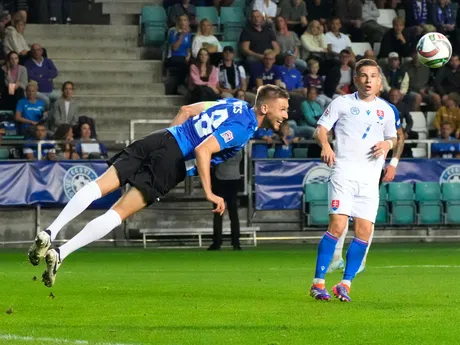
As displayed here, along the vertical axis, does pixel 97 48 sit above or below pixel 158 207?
above

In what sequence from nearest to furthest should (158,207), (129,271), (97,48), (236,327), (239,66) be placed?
(236,327)
(129,271)
(158,207)
(239,66)
(97,48)

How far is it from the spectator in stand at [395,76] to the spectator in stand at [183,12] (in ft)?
14.3

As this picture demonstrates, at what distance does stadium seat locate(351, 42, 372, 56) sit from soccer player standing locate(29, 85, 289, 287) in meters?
17.4

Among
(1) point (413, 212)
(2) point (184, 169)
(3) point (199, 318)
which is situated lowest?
(1) point (413, 212)

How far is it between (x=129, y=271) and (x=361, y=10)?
46.8 feet

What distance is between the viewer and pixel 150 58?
26969 mm

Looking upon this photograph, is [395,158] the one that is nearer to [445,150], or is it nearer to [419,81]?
[445,150]

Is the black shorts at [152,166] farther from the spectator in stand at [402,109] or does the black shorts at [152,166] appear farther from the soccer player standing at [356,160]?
the spectator in stand at [402,109]

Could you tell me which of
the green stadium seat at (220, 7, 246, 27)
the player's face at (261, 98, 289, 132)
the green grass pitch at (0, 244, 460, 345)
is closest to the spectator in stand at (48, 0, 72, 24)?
the green stadium seat at (220, 7, 246, 27)

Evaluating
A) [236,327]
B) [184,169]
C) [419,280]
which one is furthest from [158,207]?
[236,327]

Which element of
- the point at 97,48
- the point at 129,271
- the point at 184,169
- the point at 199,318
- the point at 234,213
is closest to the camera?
the point at 199,318

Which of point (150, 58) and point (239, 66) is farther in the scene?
point (150, 58)

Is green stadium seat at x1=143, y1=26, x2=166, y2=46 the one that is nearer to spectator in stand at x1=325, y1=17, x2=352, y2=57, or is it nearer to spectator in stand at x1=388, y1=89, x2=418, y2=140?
spectator in stand at x1=325, y1=17, x2=352, y2=57

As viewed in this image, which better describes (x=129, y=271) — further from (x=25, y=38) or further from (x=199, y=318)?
(x=25, y=38)
